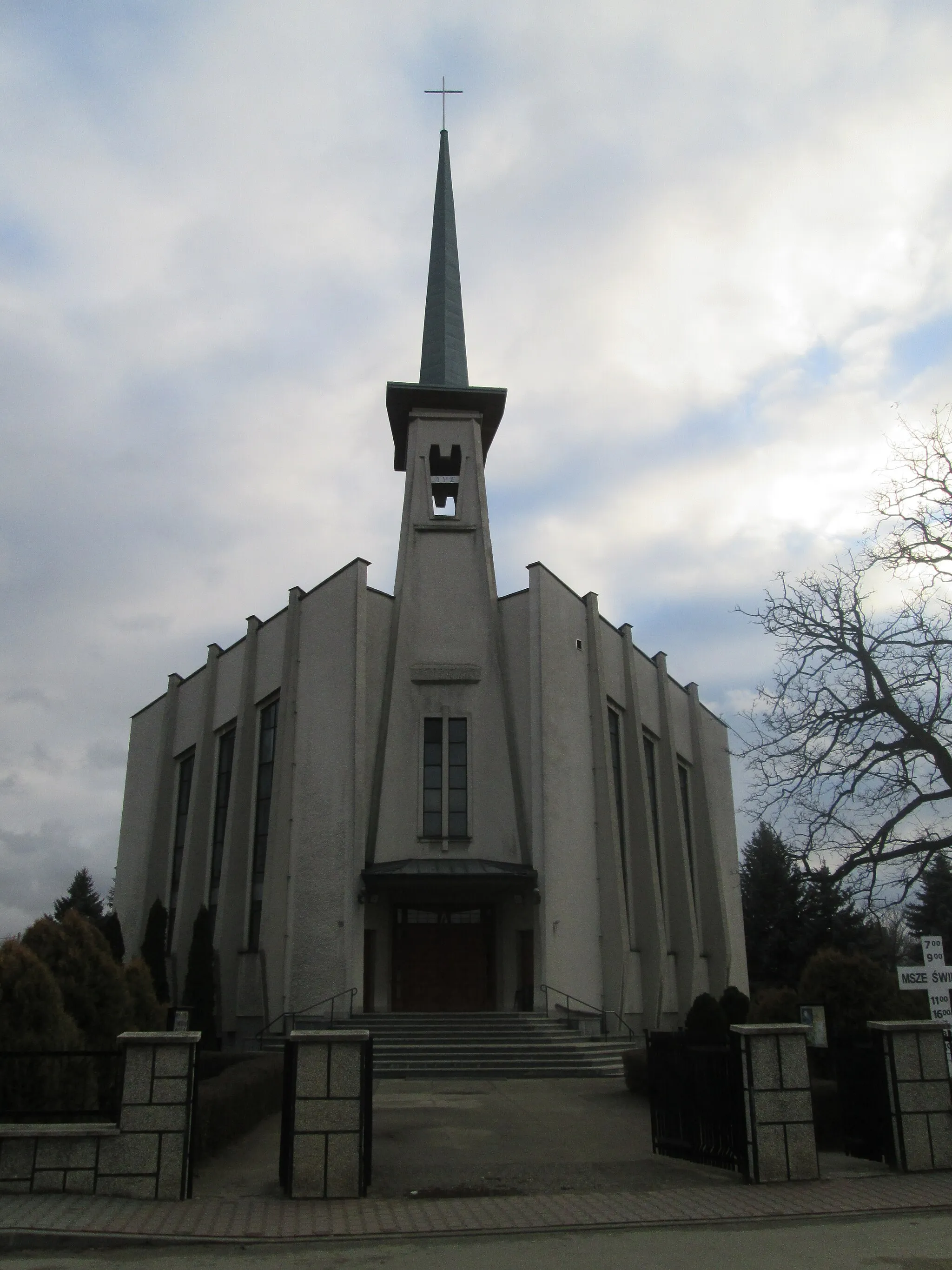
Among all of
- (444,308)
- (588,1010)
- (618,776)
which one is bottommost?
(588,1010)

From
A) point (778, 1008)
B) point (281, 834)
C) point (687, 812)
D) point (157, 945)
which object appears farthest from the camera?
point (687, 812)

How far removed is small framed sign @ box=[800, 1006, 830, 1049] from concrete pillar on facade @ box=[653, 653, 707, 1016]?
14073 mm

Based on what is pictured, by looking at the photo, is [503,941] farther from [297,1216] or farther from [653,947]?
[297,1216]

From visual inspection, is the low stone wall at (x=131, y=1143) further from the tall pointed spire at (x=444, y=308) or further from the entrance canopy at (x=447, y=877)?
the tall pointed spire at (x=444, y=308)

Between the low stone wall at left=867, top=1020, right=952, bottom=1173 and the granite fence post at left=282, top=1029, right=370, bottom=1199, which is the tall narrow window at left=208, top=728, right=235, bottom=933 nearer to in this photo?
the granite fence post at left=282, top=1029, right=370, bottom=1199

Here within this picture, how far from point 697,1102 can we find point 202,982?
16454 mm

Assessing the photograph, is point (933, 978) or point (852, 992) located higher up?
point (933, 978)

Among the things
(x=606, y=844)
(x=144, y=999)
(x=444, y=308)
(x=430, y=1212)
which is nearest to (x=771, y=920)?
(x=606, y=844)

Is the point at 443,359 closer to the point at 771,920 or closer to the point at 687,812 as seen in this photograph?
the point at 687,812

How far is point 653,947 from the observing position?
2431cm

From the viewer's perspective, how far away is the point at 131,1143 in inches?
318

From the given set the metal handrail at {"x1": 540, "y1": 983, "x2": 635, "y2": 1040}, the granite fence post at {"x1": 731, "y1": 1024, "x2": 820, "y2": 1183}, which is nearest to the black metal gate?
the granite fence post at {"x1": 731, "y1": 1024, "x2": 820, "y2": 1183}

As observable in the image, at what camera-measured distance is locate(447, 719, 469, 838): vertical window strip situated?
2461cm

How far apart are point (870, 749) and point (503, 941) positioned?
1367 cm
